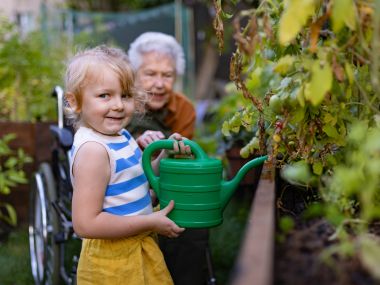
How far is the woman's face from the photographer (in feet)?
9.86

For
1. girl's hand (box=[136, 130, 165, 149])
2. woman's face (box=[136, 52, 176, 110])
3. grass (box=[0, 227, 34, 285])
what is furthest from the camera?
grass (box=[0, 227, 34, 285])

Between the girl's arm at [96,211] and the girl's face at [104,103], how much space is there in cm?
9

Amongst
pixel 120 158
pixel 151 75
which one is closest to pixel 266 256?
pixel 120 158

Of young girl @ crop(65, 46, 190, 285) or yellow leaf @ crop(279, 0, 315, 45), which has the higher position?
yellow leaf @ crop(279, 0, 315, 45)

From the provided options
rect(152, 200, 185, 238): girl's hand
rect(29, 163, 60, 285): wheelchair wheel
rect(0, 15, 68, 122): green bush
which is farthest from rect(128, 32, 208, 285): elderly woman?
rect(0, 15, 68, 122): green bush

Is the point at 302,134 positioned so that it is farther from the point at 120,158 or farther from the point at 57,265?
the point at 57,265

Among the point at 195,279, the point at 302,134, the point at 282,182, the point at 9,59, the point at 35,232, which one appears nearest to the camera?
the point at 302,134

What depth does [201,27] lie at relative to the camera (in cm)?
1095

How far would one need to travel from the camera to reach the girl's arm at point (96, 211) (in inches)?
69.1

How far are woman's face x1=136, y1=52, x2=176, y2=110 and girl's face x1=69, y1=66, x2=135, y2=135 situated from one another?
1092 millimetres

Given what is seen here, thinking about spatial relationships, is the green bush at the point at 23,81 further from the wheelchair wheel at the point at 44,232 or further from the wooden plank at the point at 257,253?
the wooden plank at the point at 257,253

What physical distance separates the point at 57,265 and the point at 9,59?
1570 millimetres

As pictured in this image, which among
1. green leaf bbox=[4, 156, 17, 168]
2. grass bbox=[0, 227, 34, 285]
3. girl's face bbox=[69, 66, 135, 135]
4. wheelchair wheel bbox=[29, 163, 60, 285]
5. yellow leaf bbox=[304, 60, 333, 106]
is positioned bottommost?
grass bbox=[0, 227, 34, 285]

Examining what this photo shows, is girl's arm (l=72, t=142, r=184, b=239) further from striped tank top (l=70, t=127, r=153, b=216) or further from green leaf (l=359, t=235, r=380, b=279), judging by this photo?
green leaf (l=359, t=235, r=380, b=279)
